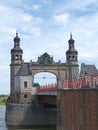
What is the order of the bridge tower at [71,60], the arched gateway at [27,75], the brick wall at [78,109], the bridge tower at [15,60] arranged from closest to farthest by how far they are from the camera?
the brick wall at [78,109] → the arched gateway at [27,75] → the bridge tower at [15,60] → the bridge tower at [71,60]

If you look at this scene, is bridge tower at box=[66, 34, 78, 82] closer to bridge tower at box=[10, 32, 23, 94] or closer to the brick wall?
bridge tower at box=[10, 32, 23, 94]

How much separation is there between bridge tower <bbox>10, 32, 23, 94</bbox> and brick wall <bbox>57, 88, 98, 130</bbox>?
37.7 m

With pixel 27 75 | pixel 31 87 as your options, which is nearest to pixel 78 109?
pixel 27 75

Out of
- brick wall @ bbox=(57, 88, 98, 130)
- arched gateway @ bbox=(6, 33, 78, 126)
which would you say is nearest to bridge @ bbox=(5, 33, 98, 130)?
arched gateway @ bbox=(6, 33, 78, 126)

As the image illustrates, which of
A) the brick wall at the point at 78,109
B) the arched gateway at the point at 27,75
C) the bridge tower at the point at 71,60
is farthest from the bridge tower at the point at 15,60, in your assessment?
the brick wall at the point at 78,109

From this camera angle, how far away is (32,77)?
77000 millimetres

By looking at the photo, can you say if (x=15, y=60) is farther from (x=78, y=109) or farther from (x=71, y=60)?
(x=78, y=109)

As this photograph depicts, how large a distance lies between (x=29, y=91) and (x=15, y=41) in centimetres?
1038

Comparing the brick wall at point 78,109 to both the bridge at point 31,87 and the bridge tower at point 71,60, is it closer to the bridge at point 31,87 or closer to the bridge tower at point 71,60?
the bridge at point 31,87

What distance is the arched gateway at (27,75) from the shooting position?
73.7m

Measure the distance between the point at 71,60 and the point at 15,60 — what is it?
10.7 m

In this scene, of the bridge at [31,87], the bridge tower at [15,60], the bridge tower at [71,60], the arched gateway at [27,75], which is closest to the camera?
the bridge at [31,87]

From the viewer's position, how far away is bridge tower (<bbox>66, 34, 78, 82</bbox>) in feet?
258

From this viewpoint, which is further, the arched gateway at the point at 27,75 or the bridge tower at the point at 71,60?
the bridge tower at the point at 71,60
